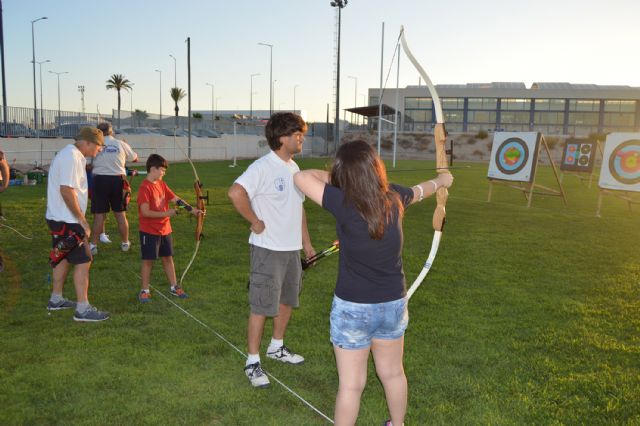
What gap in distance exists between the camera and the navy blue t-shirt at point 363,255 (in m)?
2.72

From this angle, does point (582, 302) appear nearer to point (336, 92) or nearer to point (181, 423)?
point (181, 423)

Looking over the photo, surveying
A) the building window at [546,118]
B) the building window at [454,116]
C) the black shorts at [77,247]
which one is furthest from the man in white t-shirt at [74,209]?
the building window at [546,118]

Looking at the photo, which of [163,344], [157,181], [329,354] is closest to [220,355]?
[163,344]

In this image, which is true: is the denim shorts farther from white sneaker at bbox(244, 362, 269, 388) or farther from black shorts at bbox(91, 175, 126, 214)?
black shorts at bbox(91, 175, 126, 214)

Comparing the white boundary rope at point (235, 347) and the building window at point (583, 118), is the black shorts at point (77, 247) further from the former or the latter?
the building window at point (583, 118)

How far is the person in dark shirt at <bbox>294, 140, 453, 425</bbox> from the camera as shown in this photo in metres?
2.68

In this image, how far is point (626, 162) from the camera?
13.6 m

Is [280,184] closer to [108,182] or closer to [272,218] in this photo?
[272,218]

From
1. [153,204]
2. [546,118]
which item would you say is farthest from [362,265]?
[546,118]

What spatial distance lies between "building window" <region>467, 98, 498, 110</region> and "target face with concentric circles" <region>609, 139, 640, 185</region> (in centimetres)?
6133

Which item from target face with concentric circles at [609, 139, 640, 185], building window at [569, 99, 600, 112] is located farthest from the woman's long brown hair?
building window at [569, 99, 600, 112]

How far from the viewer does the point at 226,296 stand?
20.2ft

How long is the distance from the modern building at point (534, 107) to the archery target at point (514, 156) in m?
52.9

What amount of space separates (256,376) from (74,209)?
228 centimetres
